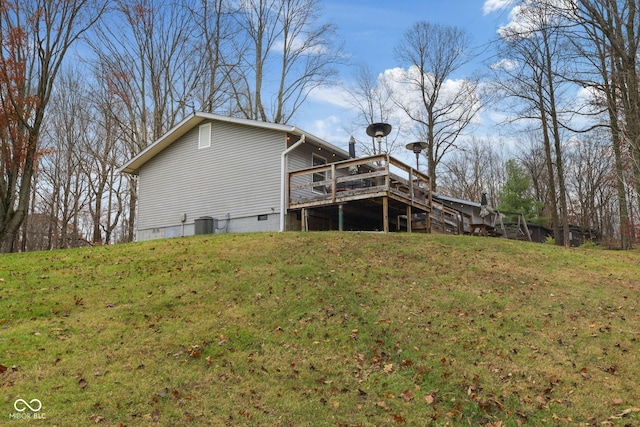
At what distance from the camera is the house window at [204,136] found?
1728cm

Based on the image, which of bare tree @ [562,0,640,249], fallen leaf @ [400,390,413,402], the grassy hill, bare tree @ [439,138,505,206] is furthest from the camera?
bare tree @ [439,138,505,206]

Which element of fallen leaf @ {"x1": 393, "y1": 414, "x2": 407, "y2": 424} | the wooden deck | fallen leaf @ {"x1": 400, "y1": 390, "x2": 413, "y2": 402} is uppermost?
the wooden deck

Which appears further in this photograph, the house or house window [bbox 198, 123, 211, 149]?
house window [bbox 198, 123, 211, 149]

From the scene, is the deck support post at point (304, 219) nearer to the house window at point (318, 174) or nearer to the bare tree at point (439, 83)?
the house window at point (318, 174)

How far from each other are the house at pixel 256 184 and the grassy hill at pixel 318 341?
4.42 metres

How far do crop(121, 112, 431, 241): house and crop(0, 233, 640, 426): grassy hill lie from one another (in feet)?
14.5

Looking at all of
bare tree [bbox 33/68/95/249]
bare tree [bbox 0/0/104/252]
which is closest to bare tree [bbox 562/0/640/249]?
bare tree [bbox 0/0/104/252]

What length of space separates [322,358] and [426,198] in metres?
12.7

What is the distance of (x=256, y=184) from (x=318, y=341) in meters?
10.0

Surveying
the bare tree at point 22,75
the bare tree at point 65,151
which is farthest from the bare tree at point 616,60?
the bare tree at point 65,151

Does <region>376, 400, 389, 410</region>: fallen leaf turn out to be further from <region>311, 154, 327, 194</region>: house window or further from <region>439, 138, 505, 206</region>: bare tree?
<region>439, 138, 505, 206</region>: bare tree

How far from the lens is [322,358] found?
236 inches

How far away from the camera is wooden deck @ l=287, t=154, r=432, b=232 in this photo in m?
14.0

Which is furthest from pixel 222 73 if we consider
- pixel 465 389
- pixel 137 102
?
pixel 465 389
